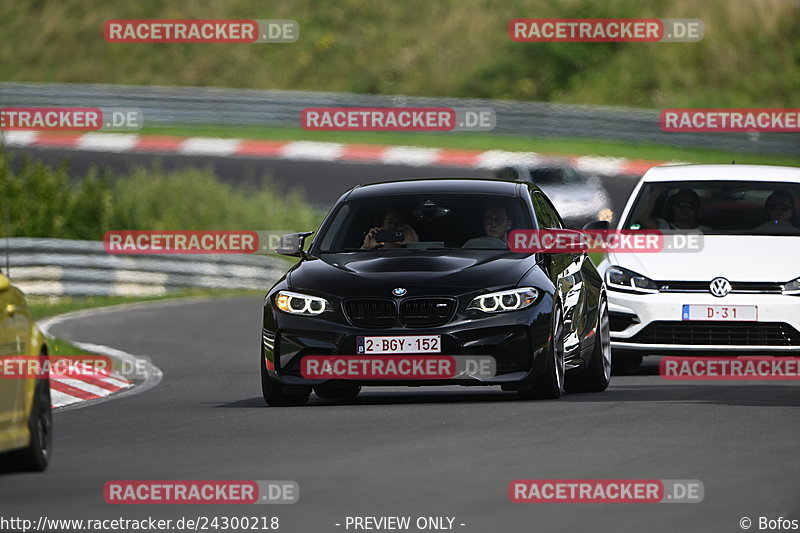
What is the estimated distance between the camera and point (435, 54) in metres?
49.2

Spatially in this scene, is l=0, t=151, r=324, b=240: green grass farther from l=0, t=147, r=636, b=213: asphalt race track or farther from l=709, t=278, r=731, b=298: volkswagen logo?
l=709, t=278, r=731, b=298: volkswagen logo

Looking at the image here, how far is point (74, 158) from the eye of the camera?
125ft

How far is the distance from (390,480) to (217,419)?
3.25 metres

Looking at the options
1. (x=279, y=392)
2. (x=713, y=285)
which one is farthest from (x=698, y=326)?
(x=279, y=392)

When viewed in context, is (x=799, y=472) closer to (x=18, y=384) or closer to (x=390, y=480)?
(x=390, y=480)

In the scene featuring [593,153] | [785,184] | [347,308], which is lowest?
[347,308]

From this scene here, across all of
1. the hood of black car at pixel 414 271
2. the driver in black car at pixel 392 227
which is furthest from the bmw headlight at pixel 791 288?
the driver in black car at pixel 392 227

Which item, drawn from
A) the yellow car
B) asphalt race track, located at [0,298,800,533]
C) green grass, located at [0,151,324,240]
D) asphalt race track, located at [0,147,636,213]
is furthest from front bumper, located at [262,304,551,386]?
asphalt race track, located at [0,147,636,213]

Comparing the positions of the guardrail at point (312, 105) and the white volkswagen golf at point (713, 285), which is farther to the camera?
the guardrail at point (312, 105)

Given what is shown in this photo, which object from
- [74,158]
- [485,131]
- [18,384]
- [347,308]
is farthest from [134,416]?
[485,131]

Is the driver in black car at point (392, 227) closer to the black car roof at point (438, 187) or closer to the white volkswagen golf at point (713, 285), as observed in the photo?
the black car roof at point (438, 187)

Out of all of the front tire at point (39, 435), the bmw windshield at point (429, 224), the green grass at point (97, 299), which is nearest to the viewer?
the front tire at point (39, 435)

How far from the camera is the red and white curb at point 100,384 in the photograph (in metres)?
14.2

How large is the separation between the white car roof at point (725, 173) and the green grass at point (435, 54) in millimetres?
29013
